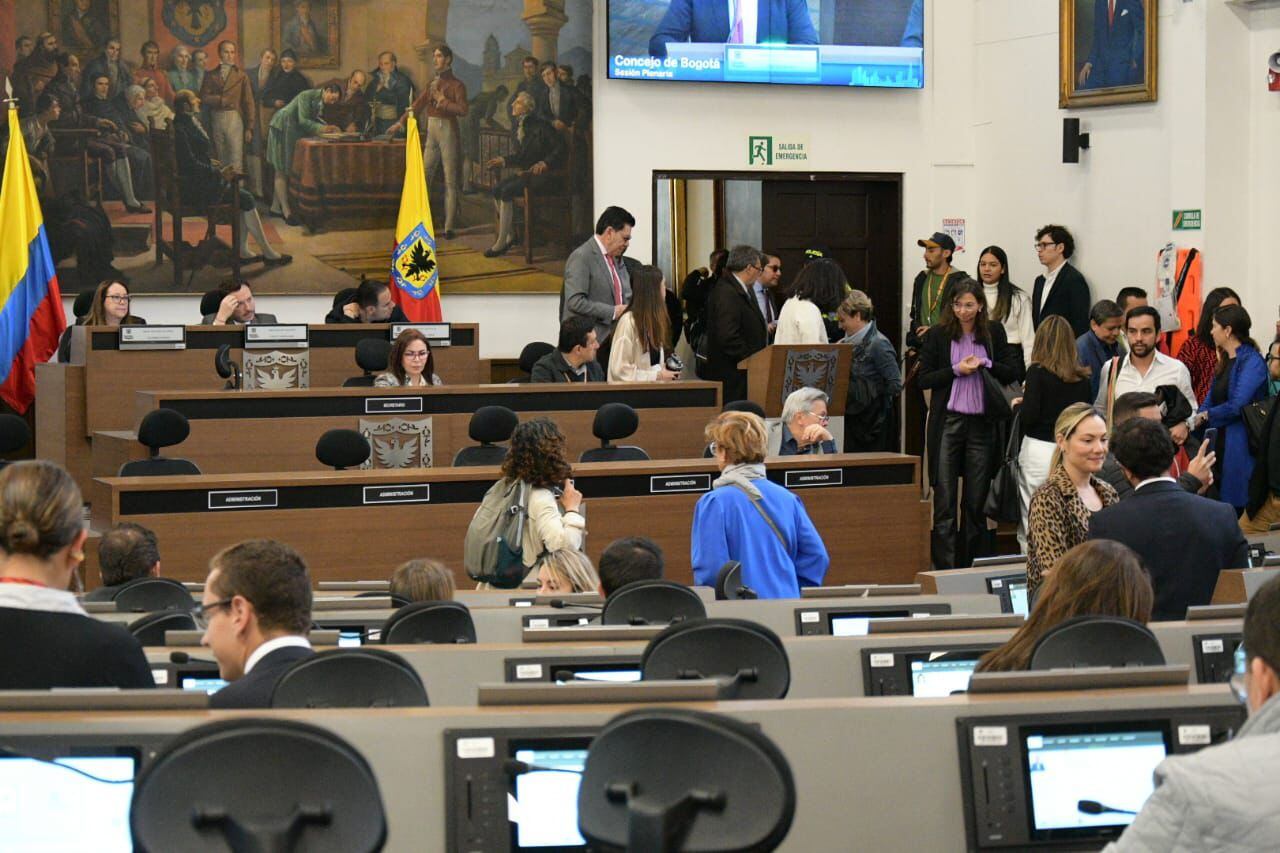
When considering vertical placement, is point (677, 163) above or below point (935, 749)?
above

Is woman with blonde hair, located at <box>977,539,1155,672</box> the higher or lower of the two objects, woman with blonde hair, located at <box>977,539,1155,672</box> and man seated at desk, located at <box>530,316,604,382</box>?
the lower

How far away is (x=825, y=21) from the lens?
1500 centimetres

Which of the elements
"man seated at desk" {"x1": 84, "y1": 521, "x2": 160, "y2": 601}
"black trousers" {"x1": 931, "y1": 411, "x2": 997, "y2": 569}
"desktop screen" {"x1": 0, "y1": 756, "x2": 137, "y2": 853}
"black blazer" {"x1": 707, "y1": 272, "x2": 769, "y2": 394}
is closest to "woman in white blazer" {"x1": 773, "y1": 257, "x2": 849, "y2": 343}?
"black blazer" {"x1": 707, "y1": 272, "x2": 769, "y2": 394}

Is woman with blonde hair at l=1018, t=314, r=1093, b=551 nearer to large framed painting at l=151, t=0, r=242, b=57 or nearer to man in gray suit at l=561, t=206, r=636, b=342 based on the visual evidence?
man in gray suit at l=561, t=206, r=636, b=342

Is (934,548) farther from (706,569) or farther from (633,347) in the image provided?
(706,569)

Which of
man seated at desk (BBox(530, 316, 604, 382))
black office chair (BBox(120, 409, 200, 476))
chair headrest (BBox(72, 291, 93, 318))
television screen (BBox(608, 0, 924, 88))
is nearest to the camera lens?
black office chair (BBox(120, 409, 200, 476))

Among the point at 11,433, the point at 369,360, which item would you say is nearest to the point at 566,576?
the point at 11,433

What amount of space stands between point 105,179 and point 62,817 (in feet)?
37.2

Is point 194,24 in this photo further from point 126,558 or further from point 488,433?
point 126,558

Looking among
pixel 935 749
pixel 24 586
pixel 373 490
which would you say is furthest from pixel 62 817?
pixel 373 490

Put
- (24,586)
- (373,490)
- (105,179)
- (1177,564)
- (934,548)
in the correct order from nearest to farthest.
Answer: (24,586), (1177,564), (373,490), (934,548), (105,179)

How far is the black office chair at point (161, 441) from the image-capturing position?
338 inches

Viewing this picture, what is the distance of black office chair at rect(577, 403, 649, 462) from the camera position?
927 centimetres

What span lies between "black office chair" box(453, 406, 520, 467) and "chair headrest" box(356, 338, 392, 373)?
1.70m
